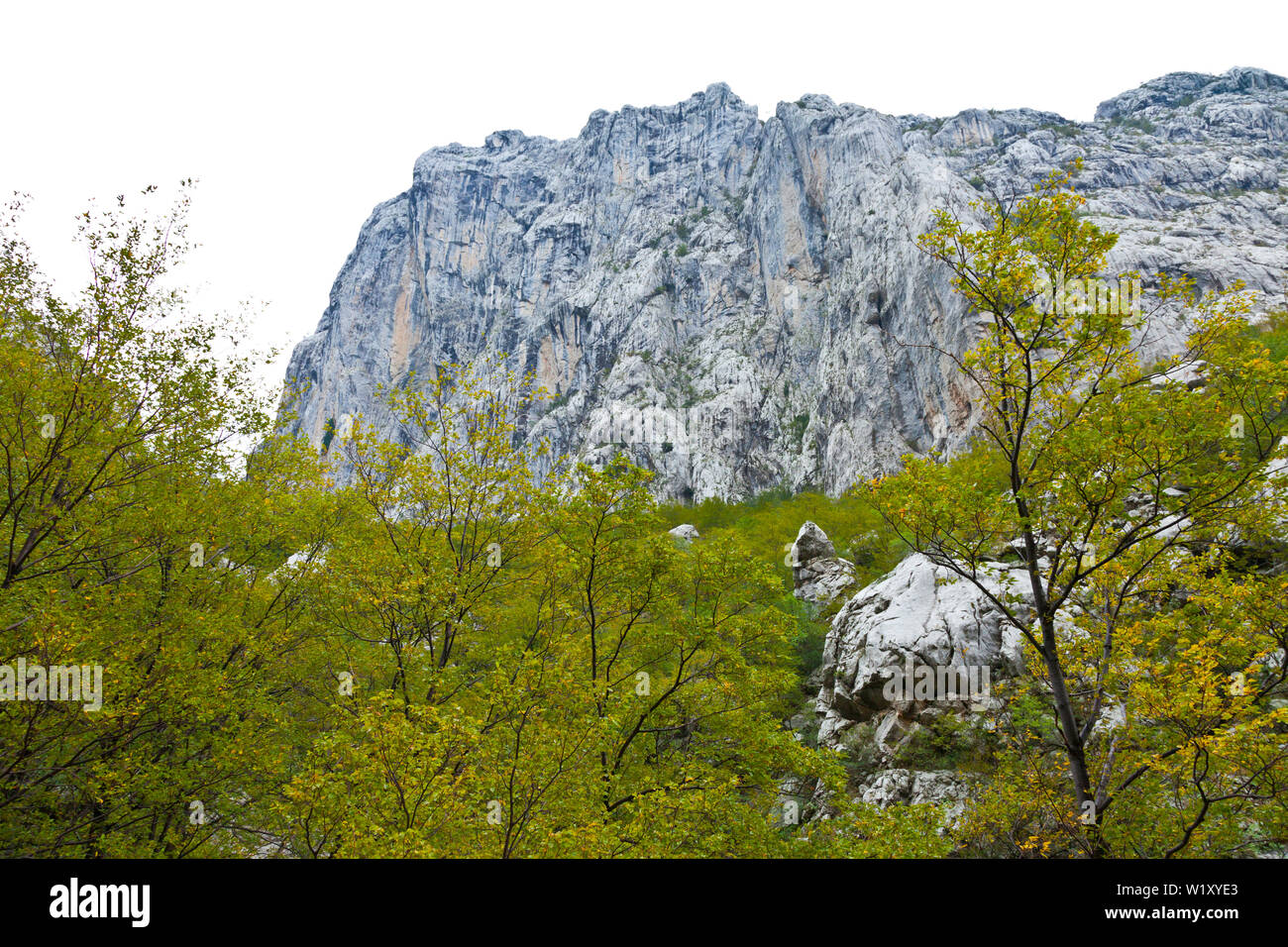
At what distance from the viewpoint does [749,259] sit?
122125mm

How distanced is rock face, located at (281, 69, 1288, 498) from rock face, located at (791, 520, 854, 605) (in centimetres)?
4352

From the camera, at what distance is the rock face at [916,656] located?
67.9ft

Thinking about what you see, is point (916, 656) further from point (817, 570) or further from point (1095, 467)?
point (817, 570)

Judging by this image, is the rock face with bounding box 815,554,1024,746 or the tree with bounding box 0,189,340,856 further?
the rock face with bounding box 815,554,1024,746

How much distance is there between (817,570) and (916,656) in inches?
714

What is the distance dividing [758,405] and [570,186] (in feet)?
300

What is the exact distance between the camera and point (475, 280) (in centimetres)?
15712

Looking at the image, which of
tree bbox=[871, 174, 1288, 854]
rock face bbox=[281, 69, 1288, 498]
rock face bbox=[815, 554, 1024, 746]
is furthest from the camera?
Answer: rock face bbox=[281, 69, 1288, 498]

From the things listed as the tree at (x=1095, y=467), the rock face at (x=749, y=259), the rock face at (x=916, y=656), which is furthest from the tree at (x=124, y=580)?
the rock face at (x=749, y=259)

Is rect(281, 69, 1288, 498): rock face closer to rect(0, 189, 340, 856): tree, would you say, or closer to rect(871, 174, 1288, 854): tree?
rect(0, 189, 340, 856): tree

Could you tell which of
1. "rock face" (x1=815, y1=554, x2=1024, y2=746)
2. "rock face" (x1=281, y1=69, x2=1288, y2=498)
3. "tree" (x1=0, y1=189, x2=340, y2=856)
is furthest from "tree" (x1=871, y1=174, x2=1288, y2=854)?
"rock face" (x1=281, y1=69, x2=1288, y2=498)

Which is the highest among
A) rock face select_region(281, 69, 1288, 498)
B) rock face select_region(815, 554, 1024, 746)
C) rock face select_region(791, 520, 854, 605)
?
rock face select_region(281, 69, 1288, 498)

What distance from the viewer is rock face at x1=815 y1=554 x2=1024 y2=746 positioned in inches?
814

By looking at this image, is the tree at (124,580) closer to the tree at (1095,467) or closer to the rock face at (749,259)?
the tree at (1095,467)
